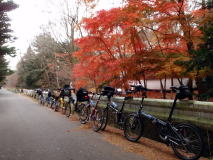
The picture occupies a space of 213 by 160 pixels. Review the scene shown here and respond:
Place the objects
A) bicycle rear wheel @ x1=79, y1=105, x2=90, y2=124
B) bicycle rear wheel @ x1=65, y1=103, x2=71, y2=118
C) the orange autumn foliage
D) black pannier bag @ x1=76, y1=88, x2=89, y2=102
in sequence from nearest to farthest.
Answer: the orange autumn foliage < bicycle rear wheel @ x1=79, y1=105, x2=90, y2=124 < black pannier bag @ x1=76, y1=88, x2=89, y2=102 < bicycle rear wheel @ x1=65, y1=103, x2=71, y2=118

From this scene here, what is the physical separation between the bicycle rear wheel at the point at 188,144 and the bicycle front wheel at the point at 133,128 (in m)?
1.10

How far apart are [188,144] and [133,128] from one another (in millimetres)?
1660

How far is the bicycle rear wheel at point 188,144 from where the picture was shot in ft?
12.1

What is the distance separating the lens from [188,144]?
3.86 meters

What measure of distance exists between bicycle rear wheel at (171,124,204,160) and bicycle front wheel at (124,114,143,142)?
43.3 inches

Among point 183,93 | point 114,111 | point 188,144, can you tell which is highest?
point 183,93

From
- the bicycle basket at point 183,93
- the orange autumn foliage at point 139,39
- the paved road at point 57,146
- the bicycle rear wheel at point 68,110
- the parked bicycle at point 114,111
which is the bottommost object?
the paved road at point 57,146

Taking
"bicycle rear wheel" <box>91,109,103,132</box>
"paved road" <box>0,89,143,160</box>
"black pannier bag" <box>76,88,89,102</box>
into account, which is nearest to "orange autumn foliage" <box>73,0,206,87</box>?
"black pannier bag" <box>76,88,89,102</box>

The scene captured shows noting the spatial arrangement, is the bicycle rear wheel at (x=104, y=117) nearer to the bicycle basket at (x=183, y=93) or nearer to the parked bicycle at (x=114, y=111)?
the parked bicycle at (x=114, y=111)

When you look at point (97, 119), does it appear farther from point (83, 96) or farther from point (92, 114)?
point (83, 96)

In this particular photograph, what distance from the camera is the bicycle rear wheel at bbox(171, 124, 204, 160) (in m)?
3.69

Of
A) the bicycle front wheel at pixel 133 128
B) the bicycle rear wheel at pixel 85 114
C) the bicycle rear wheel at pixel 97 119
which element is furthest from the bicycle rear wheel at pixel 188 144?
the bicycle rear wheel at pixel 85 114

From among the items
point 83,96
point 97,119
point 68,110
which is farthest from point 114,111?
point 68,110

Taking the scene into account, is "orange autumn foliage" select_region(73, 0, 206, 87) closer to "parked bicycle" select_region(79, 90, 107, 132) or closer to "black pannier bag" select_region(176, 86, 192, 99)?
"parked bicycle" select_region(79, 90, 107, 132)
